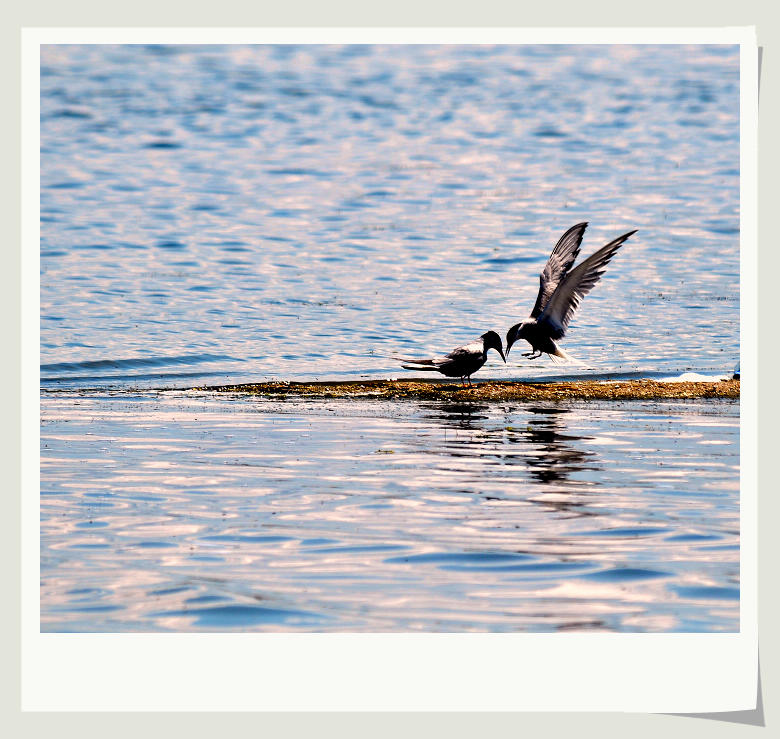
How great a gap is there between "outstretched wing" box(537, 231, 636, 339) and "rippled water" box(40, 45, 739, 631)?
2.97ft

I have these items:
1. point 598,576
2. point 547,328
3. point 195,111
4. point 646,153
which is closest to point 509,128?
point 646,153

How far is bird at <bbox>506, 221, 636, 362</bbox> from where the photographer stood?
1160 centimetres

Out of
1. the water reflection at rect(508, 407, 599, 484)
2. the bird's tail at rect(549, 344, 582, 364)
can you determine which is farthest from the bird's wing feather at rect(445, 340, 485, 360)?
the water reflection at rect(508, 407, 599, 484)

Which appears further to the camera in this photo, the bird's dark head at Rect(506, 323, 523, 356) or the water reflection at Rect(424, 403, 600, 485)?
the bird's dark head at Rect(506, 323, 523, 356)

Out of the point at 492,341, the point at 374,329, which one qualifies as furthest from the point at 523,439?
the point at 374,329

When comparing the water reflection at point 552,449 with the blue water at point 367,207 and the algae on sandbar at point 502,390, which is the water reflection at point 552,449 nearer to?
the algae on sandbar at point 502,390

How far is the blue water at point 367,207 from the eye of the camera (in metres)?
14.5

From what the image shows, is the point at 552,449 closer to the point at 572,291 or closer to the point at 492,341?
the point at 572,291

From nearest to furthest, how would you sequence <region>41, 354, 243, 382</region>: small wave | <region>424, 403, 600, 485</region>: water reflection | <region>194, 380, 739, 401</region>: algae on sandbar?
<region>424, 403, 600, 485</region>: water reflection, <region>194, 380, 739, 401</region>: algae on sandbar, <region>41, 354, 243, 382</region>: small wave

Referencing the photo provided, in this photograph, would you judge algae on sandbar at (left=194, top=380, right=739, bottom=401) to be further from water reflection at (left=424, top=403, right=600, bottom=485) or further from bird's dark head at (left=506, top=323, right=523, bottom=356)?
water reflection at (left=424, top=403, right=600, bottom=485)

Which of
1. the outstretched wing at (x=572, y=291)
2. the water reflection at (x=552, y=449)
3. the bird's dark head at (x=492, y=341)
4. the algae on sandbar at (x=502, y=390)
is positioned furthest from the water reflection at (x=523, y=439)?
the outstretched wing at (x=572, y=291)

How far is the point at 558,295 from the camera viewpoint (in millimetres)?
11742

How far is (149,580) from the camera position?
621cm

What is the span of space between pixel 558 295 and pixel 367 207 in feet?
32.3
